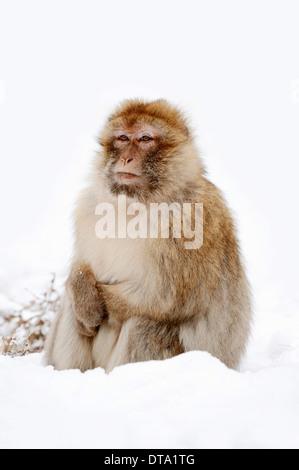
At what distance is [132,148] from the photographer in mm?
3244

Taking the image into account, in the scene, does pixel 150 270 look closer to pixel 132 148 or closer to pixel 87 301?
pixel 87 301

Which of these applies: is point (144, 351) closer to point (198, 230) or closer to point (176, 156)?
point (198, 230)

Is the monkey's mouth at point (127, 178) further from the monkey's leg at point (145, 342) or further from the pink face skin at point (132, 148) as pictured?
the monkey's leg at point (145, 342)

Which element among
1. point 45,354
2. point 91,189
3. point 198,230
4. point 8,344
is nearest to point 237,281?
point 198,230

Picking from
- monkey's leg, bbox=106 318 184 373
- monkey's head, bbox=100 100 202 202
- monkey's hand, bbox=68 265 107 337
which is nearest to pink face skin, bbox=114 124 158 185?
monkey's head, bbox=100 100 202 202

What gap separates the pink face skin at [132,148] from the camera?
321 centimetres

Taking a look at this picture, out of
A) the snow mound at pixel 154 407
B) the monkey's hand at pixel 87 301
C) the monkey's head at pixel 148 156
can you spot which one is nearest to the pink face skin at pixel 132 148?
the monkey's head at pixel 148 156

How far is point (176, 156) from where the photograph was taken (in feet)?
11.0

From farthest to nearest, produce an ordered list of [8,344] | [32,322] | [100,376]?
[32,322] < [8,344] < [100,376]

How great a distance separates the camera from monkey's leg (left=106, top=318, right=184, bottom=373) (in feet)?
10.3

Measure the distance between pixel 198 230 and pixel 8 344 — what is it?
181cm

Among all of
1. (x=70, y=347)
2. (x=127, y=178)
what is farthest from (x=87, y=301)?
(x=127, y=178)

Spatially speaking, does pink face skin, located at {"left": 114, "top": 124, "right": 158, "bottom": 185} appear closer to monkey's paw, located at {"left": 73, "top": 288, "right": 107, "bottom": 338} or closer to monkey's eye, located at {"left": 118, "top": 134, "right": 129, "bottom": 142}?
monkey's eye, located at {"left": 118, "top": 134, "right": 129, "bottom": 142}
